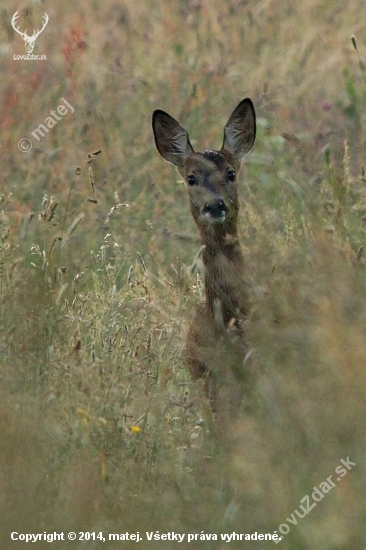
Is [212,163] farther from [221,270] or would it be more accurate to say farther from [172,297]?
[221,270]

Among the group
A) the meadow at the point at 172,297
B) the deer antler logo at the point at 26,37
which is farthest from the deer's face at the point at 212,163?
the deer antler logo at the point at 26,37

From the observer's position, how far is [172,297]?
620 cm

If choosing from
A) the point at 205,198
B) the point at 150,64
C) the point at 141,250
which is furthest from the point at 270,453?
the point at 150,64

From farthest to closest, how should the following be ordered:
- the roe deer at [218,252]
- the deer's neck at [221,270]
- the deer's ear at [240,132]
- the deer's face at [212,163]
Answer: the deer's ear at [240,132]
the deer's face at [212,163]
the deer's neck at [221,270]
the roe deer at [218,252]

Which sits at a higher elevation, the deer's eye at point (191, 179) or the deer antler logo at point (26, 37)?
the deer antler logo at point (26, 37)

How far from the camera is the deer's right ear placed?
7.44 m

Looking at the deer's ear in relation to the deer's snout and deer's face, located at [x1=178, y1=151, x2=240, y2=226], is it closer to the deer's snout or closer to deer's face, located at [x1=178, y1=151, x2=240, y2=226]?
deer's face, located at [x1=178, y1=151, x2=240, y2=226]

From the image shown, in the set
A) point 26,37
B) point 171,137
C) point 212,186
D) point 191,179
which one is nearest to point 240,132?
point 171,137

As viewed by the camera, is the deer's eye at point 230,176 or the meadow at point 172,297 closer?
the meadow at point 172,297

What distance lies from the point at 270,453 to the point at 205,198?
2.63 m

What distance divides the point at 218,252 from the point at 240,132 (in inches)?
43.2

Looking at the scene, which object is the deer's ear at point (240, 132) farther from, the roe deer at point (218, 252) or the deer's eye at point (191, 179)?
the deer's eye at point (191, 179)

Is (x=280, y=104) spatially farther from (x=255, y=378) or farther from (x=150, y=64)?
(x=255, y=378)

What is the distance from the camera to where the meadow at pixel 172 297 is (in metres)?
4.14
